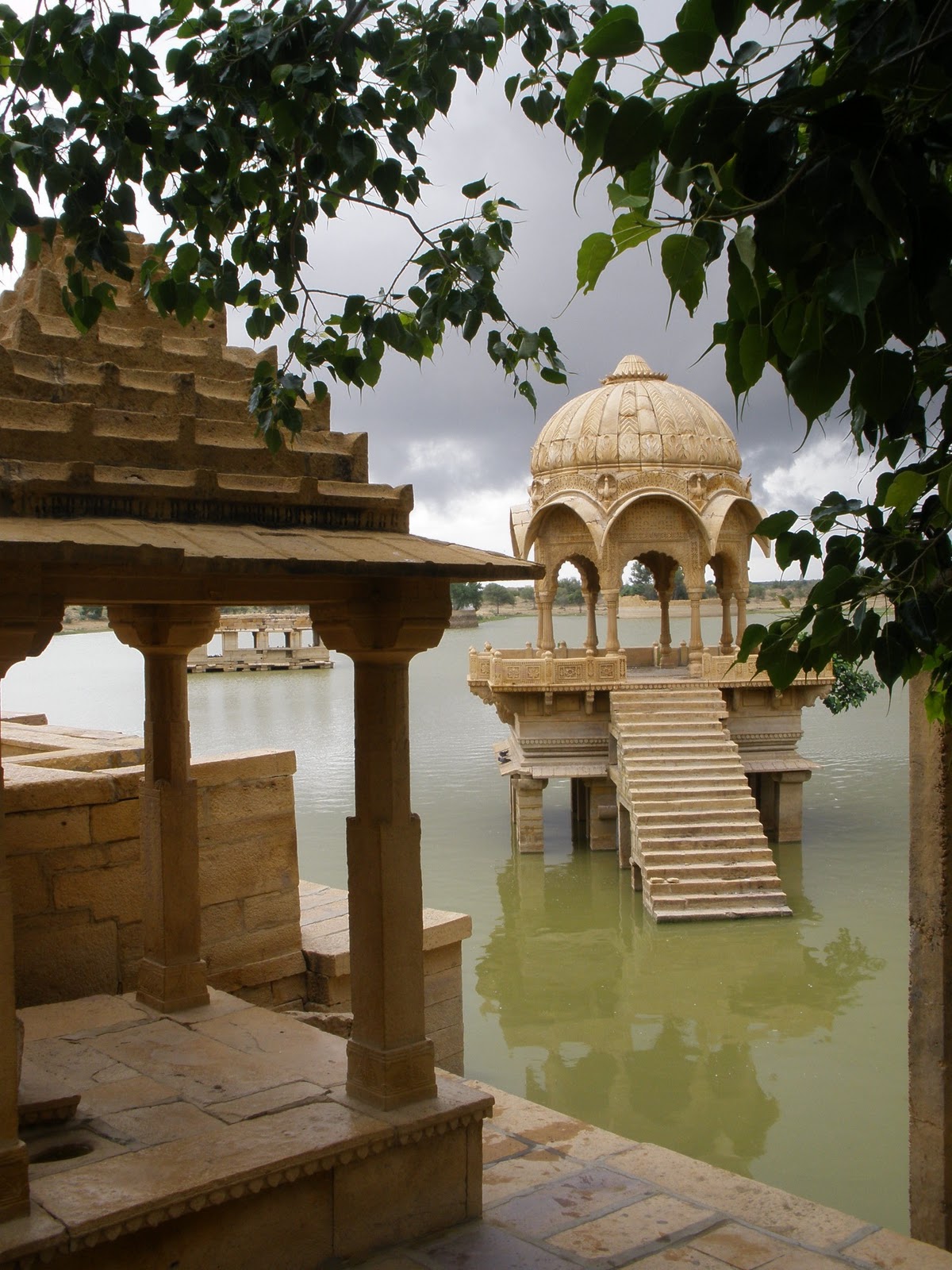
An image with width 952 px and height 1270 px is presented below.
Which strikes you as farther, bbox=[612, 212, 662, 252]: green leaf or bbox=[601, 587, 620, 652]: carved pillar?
bbox=[601, 587, 620, 652]: carved pillar

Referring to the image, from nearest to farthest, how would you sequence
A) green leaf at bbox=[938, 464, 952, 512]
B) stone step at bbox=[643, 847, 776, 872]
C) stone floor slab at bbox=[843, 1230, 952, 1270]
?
green leaf at bbox=[938, 464, 952, 512], stone floor slab at bbox=[843, 1230, 952, 1270], stone step at bbox=[643, 847, 776, 872]

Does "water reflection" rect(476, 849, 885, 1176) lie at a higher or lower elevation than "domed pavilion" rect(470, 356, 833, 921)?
lower

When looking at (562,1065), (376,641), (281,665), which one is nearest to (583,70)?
(376,641)

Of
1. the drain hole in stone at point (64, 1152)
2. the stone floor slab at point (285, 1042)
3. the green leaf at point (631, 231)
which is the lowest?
the stone floor slab at point (285, 1042)

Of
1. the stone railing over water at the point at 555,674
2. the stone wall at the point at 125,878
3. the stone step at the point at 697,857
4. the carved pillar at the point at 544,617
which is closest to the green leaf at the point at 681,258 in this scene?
the stone wall at the point at 125,878

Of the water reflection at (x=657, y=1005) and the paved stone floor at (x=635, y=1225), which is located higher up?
the paved stone floor at (x=635, y=1225)

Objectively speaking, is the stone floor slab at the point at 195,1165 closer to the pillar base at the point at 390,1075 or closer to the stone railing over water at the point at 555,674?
the pillar base at the point at 390,1075

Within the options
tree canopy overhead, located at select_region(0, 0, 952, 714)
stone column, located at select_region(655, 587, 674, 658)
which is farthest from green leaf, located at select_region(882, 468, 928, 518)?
stone column, located at select_region(655, 587, 674, 658)

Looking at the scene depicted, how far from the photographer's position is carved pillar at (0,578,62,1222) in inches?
121

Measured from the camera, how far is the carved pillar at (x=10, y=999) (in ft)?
10.1

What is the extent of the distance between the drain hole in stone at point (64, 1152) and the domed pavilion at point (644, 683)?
32.9 ft

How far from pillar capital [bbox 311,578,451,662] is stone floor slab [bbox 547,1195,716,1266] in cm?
199

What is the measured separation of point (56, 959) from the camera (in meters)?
5.37

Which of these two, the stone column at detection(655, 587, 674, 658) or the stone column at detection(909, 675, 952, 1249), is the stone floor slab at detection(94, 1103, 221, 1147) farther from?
the stone column at detection(655, 587, 674, 658)
